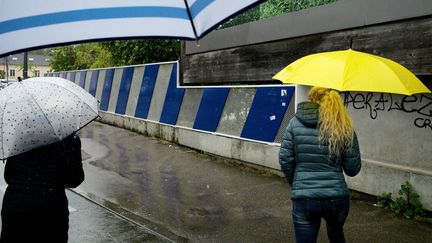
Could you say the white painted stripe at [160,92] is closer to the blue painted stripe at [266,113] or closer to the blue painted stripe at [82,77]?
the blue painted stripe at [266,113]

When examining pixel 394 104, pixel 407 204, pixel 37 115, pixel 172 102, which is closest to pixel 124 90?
pixel 172 102

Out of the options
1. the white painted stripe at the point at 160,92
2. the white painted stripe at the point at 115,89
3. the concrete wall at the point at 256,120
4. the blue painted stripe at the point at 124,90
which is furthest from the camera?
the white painted stripe at the point at 115,89

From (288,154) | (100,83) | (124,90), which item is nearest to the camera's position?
(288,154)

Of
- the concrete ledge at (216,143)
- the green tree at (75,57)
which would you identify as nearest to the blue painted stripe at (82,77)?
the green tree at (75,57)

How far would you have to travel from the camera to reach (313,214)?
335 cm

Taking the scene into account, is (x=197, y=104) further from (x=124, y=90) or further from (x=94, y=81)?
(x=94, y=81)

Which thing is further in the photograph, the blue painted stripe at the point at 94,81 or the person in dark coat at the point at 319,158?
the blue painted stripe at the point at 94,81

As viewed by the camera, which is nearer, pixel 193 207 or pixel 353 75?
pixel 353 75

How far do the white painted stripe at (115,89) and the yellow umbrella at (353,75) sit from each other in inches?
512

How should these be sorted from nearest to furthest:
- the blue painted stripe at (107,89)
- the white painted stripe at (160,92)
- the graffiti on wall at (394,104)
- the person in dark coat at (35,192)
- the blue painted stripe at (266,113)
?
the person in dark coat at (35,192) → the graffiti on wall at (394,104) → the blue painted stripe at (266,113) → the white painted stripe at (160,92) → the blue painted stripe at (107,89)

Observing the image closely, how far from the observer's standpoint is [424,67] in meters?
5.89

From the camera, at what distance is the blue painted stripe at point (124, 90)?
15.3 metres

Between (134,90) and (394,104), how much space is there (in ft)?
33.3

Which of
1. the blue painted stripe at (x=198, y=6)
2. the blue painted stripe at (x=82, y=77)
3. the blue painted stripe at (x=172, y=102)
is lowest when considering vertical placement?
the blue painted stripe at (x=82, y=77)
